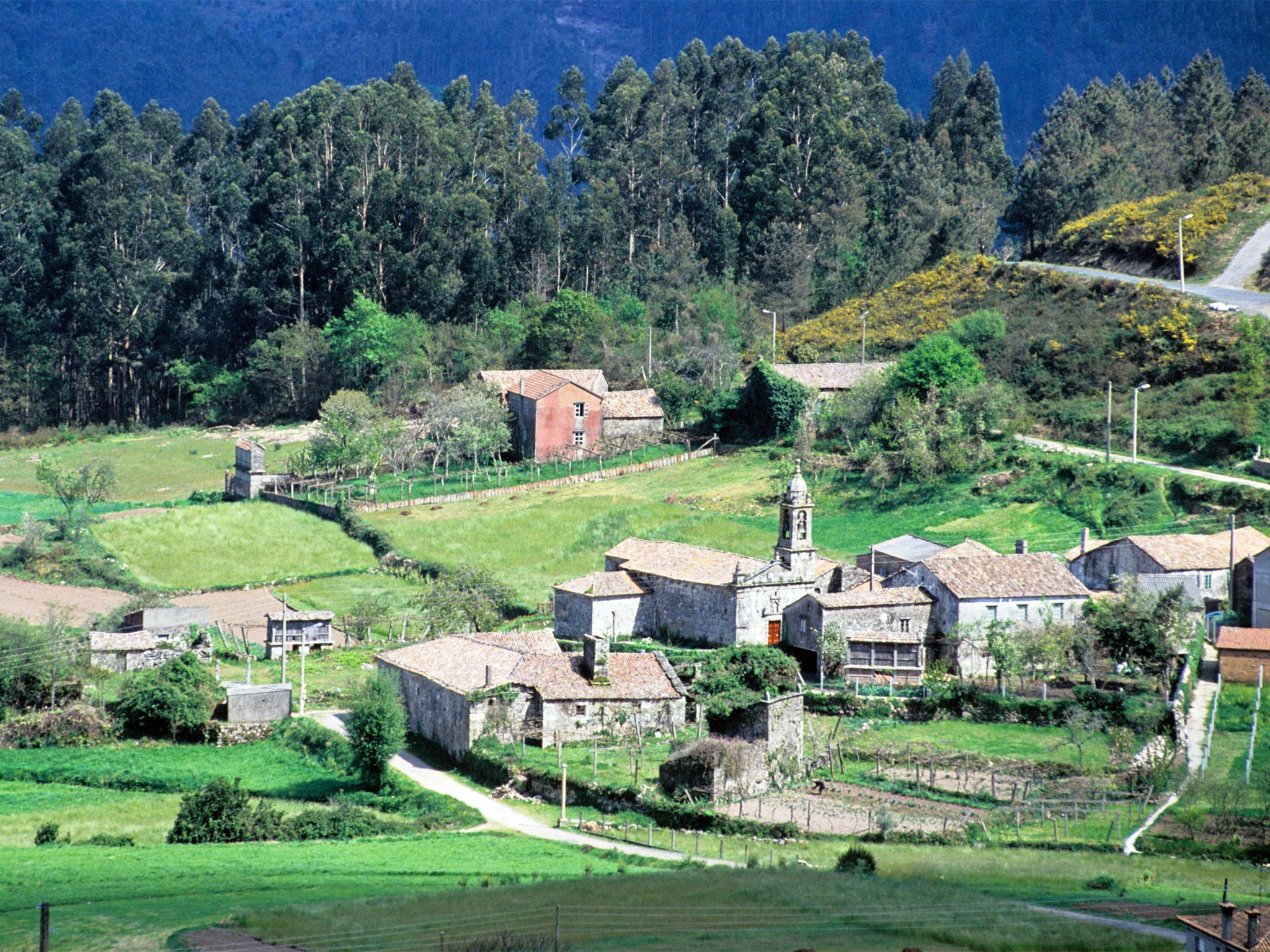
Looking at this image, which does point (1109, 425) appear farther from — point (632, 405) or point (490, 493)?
point (490, 493)

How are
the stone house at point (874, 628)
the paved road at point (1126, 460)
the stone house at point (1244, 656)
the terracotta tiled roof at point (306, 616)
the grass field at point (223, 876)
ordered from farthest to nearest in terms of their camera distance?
the paved road at point (1126, 460), the terracotta tiled roof at point (306, 616), the stone house at point (874, 628), the stone house at point (1244, 656), the grass field at point (223, 876)

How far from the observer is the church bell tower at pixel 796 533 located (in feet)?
167

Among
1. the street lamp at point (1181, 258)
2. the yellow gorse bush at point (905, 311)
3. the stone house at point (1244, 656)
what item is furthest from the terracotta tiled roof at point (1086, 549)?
the yellow gorse bush at point (905, 311)

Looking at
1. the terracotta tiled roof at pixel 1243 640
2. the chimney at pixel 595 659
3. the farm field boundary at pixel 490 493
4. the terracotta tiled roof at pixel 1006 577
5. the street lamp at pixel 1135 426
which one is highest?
the street lamp at pixel 1135 426

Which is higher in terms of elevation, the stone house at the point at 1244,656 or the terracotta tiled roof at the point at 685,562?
the terracotta tiled roof at the point at 685,562

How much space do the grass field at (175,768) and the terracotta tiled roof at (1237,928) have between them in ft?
74.0

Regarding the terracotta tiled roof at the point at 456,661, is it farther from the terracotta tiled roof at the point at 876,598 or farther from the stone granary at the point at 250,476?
the stone granary at the point at 250,476

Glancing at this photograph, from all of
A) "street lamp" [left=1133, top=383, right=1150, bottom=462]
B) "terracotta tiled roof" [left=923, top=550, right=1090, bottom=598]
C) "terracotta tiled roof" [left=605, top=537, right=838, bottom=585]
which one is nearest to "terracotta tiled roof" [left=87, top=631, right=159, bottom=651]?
"terracotta tiled roof" [left=605, top=537, right=838, bottom=585]

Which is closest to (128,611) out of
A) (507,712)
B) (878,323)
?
(507,712)

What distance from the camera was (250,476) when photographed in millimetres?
75500

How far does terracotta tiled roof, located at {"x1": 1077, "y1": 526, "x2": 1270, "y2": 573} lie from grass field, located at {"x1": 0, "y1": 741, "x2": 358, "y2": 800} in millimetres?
26318

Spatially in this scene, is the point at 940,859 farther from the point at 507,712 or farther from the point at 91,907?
the point at 91,907

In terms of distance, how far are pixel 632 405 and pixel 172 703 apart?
40.1 meters

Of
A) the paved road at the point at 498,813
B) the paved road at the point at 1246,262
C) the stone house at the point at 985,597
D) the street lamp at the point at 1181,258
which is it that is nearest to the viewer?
the paved road at the point at 498,813
